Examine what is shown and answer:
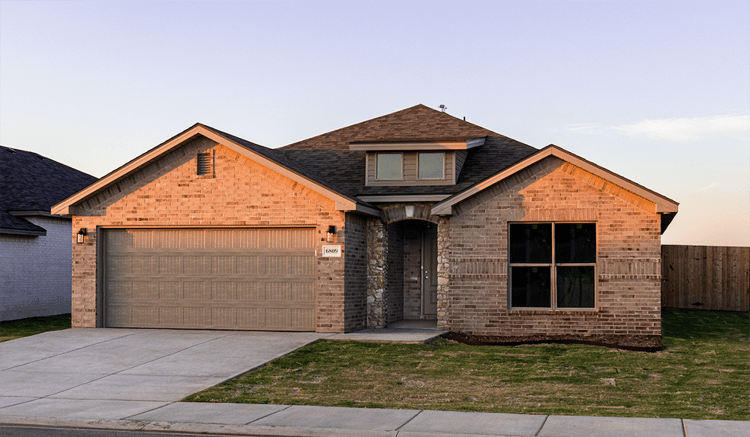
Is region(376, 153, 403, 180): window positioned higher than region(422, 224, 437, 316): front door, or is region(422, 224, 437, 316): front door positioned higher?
region(376, 153, 403, 180): window

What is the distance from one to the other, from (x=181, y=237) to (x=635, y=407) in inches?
467

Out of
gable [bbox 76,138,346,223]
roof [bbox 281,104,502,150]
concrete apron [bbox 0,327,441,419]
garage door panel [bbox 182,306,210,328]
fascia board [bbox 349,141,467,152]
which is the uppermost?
roof [bbox 281,104,502,150]

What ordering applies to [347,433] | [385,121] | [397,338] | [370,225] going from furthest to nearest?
1. [385,121]
2. [370,225]
3. [397,338]
4. [347,433]

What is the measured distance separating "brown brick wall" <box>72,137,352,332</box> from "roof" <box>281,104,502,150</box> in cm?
544

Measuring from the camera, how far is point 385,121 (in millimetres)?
25141

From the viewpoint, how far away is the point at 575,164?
1784 centimetres

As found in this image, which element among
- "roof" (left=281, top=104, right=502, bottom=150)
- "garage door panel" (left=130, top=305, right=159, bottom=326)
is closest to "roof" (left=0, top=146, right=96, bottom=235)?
"garage door panel" (left=130, top=305, right=159, bottom=326)

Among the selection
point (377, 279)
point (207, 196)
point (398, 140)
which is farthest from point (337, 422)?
point (398, 140)

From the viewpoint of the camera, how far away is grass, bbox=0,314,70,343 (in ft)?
65.0

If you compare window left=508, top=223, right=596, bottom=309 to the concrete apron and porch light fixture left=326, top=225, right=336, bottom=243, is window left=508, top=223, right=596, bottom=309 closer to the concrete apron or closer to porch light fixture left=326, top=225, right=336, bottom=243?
the concrete apron

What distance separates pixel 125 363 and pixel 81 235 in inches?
221

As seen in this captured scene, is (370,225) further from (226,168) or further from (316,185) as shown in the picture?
(226,168)

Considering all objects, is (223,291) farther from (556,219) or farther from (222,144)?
(556,219)

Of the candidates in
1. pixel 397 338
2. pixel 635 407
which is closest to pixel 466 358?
pixel 397 338
